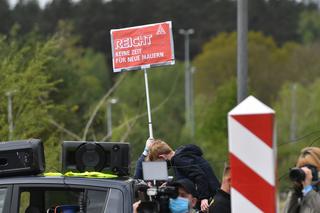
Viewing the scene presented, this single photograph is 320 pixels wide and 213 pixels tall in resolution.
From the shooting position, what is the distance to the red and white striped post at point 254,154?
21.5ft

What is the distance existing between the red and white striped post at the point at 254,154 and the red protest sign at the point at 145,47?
4.51m

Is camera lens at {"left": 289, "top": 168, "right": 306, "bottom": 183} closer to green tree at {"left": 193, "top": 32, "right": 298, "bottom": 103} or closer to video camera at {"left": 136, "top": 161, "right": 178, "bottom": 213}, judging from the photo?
video camera at {"left": 136, "top": 161, "right": 178, "bottom": 213}

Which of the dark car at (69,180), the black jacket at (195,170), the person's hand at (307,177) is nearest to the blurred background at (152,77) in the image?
the black jacket at (195,170)

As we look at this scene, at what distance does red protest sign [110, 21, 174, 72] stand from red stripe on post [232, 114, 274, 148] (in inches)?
179

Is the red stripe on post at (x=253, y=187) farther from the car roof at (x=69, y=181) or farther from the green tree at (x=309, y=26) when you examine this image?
the green tree at (x=309, y=26)

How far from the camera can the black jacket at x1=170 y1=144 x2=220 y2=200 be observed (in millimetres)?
9758

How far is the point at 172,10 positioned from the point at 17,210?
8457cm

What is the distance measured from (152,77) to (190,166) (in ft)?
260

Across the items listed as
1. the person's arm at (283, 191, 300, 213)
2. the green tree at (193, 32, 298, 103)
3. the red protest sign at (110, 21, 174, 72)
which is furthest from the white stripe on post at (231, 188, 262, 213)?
the green tree at (193, 32, 298, 103)

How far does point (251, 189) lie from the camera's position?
21.7 ft

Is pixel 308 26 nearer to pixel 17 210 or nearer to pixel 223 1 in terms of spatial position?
pixel 223 1

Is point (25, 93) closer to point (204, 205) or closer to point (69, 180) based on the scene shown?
point (204, 205)

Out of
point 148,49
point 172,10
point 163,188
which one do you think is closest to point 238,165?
point 163,188

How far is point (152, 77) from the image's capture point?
88938 mm
